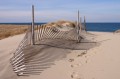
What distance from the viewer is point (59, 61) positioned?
336 inches

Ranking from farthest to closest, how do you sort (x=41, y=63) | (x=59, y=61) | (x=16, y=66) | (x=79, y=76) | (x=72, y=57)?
(x=72, y=57) → (x=59, y=61) → (x=41, y=63) → (x=16, y=66) → (x=79, y=76)

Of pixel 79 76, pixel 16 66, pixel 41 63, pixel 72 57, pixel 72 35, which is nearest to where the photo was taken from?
pixel 79 76

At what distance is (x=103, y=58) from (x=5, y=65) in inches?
132

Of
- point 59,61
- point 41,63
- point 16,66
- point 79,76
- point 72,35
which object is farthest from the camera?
point 72,35

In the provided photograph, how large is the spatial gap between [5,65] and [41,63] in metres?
1.06

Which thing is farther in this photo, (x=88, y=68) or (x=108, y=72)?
(x=88, y=68)

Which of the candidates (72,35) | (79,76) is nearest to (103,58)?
(79,76)

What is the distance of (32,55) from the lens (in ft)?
28.5

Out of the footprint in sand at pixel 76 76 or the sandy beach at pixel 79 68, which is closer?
the footprint in sand at pixel 76 76

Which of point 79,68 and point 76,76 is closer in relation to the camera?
point 76,76

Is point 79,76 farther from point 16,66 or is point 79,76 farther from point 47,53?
point 47,53

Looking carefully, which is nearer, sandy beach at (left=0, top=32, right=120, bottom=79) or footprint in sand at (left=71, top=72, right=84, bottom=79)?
footprint in sand at (left=71, top=72, right=84, bottom=79)

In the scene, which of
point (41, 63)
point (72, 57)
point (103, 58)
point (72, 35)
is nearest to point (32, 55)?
point (41, 63)

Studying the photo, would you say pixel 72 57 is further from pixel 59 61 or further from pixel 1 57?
pixel 1 57
